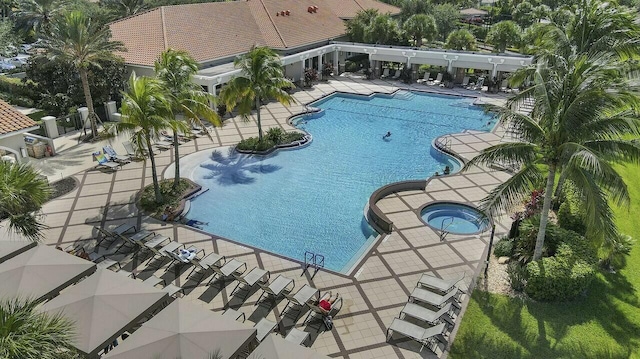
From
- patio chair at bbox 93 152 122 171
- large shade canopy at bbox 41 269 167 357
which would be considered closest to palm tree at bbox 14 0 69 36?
patio chair at bbox 93 152 122 171

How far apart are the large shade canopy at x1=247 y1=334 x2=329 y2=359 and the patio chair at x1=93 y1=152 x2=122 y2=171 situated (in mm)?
15787

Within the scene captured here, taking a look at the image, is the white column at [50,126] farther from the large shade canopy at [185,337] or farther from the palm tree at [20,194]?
the large shade canopy at [185,337]

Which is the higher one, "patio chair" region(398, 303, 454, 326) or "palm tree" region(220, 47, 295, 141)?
"palm tree" region(220, 47, 295, 141)

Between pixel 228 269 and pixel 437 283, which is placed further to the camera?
pixel 228 269

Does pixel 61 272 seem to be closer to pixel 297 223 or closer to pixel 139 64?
pixel 297 223

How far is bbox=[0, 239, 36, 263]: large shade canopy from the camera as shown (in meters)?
12.3

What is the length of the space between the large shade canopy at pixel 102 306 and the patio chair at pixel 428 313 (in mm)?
6272

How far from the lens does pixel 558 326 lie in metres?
11.9

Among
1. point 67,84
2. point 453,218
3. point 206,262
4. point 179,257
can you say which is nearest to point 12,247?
point 179,257

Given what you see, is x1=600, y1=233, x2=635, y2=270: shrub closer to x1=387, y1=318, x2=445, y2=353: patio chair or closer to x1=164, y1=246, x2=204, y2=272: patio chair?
x1=387, y1=318, x2=445, y2=353: patio chair

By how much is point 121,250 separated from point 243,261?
4.32 m

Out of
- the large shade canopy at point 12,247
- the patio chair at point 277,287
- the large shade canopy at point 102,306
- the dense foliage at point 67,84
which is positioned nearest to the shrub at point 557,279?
the patio chair at point 277,287

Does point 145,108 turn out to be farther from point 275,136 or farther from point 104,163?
point 275,136

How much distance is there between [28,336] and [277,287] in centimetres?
751
